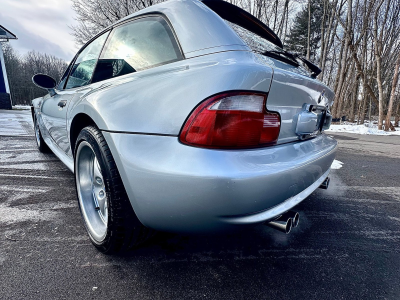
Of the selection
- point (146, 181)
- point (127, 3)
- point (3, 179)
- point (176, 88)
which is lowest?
point (3, 179)

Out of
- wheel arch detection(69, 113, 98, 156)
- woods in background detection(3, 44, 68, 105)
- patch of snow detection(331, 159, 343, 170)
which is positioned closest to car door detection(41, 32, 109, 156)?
wheel arch detection(69, 113, 98, 156)

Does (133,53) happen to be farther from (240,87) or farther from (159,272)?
(159,272)

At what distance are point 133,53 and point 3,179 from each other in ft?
8.20

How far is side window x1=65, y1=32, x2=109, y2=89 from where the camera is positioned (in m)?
1.98

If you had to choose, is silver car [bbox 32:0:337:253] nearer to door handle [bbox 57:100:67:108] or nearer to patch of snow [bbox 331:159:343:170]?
door handle [bbox 57:100:67:108]

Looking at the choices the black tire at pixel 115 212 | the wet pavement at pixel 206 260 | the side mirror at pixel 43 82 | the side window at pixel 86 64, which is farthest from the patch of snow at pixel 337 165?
the side mirror at pixel 43 82

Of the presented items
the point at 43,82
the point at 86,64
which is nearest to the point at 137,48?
the point at 86,64

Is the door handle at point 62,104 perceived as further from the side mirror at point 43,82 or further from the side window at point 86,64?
the side mirror at point 43,82

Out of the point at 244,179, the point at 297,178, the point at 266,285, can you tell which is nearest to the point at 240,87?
the point at 244,179

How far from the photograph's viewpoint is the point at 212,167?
93 cm

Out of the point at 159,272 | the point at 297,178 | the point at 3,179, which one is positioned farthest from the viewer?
the point at 3,179

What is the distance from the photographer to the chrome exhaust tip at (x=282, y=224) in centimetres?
112

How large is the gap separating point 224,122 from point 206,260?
3.05 feet

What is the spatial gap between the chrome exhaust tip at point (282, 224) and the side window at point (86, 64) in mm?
1822
